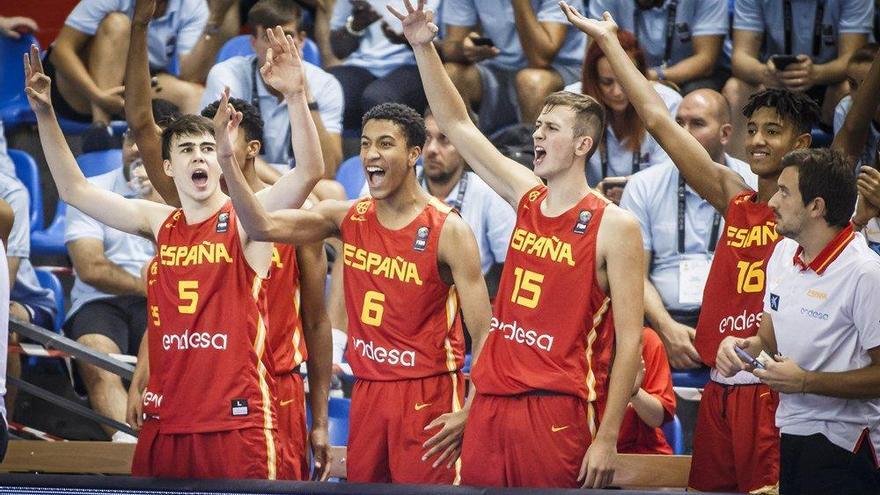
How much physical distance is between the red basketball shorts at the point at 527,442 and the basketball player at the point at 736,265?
2.56ft

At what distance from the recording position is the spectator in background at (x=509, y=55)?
23.1ft

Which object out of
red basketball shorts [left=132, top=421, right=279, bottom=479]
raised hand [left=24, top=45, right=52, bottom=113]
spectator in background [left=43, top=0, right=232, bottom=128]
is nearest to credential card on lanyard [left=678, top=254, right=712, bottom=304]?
red basketball shorts [left=132, top=421, right=279, bottom=479]

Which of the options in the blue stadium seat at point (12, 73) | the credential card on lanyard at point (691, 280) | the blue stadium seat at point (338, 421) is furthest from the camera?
the blue stadium seat at point (12, 73)

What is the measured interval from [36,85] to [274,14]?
2.66 metres

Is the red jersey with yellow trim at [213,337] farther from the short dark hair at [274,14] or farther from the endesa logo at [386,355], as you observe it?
the short dark hair at [274,14]

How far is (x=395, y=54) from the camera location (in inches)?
292

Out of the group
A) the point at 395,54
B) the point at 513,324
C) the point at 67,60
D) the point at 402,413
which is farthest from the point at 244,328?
the point at 67,60

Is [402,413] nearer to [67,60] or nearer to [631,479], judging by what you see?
[631,479]

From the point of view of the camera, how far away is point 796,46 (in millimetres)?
6805

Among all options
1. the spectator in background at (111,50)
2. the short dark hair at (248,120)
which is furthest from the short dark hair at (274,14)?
the short dark hair at (248,120)

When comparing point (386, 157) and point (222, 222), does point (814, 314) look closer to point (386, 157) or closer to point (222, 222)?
point (386, 157)

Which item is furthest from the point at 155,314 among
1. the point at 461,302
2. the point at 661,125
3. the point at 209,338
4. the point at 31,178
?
the point at 31,178

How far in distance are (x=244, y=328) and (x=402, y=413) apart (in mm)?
681

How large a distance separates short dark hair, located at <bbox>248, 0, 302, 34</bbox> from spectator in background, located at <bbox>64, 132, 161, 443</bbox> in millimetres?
1056
